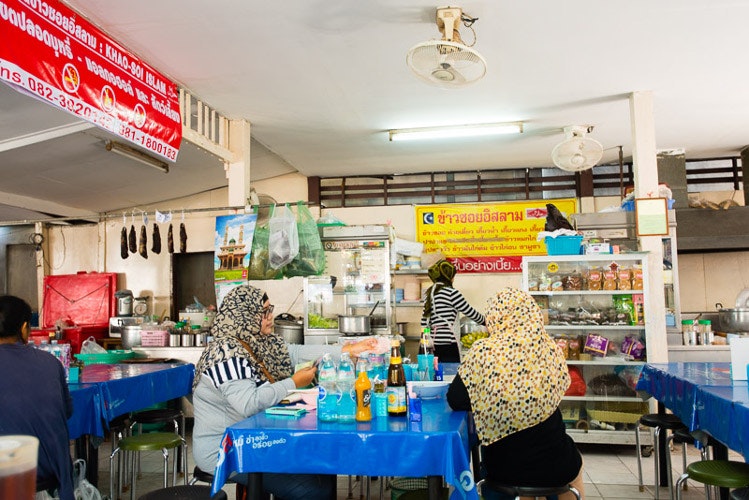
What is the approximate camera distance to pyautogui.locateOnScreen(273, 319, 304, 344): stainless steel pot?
6.95 metres

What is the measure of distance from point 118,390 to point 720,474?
403 centimetres

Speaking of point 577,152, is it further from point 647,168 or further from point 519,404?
point 519,404

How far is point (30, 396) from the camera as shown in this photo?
276 centimetres

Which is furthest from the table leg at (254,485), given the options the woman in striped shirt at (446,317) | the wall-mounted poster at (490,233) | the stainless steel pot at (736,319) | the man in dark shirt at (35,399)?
the wall-mounted poster at (490,233)

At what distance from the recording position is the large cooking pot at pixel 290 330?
6.95 metres

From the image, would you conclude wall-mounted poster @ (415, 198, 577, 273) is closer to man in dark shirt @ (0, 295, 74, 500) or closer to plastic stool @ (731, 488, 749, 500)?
plastic stool @ (731, 488, 749, 500)

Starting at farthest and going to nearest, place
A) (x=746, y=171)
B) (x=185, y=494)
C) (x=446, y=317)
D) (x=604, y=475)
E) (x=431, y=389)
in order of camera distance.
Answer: (x=746, y=171)
(x=446, y=317)
(x=604, y=475)
(x=431, y=389)
(x=185, y=494)

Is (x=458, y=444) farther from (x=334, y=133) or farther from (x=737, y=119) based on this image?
(x=737, y=119)

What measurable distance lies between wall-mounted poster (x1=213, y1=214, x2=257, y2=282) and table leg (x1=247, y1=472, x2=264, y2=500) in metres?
3.73

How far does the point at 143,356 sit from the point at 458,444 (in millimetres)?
5074

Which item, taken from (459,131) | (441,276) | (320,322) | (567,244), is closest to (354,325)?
(320,322)

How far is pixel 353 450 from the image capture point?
8.53 feet

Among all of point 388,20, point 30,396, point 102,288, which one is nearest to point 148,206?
point 102,288

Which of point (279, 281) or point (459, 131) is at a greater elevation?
point (459, 131)
